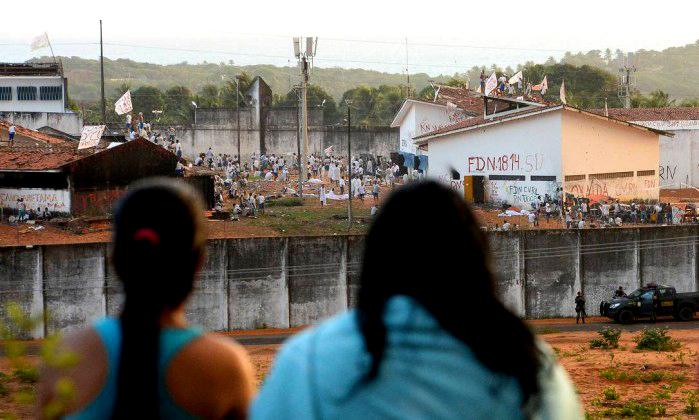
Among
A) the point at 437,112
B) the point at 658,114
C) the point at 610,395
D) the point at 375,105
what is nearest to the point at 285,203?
the point at 437,112

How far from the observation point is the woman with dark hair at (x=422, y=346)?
2.63 metres

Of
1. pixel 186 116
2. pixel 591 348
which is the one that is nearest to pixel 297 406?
pixel 591 348

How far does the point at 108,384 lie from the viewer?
3.12 meters

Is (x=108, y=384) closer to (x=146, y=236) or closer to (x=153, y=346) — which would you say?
(x=153, y=346)

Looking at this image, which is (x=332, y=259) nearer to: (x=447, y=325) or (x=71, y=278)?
(x=71, y=278)

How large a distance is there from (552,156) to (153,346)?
1510 inches

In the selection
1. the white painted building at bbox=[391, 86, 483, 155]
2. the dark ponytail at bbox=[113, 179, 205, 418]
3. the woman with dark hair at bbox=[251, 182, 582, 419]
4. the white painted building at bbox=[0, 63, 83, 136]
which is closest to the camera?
the woman with dark hair at bbox=[251, 182, 582, 419]

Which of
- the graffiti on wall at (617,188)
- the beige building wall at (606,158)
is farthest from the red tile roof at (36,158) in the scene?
the graffiti on wall at (617,188)

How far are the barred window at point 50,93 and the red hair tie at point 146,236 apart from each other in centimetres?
6677

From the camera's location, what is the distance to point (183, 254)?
330cm

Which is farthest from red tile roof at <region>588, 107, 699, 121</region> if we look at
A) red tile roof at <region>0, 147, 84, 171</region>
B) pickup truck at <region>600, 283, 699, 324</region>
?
red tile roof at <region>0, 147, 84, 171</region>

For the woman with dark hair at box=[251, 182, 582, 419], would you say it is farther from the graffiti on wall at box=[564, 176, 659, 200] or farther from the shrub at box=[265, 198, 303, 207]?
the shrub at box=[265, 198, 303, 207]

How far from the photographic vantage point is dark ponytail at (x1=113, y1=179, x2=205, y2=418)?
323 centimetres

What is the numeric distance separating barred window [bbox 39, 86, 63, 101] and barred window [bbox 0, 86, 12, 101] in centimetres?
213
